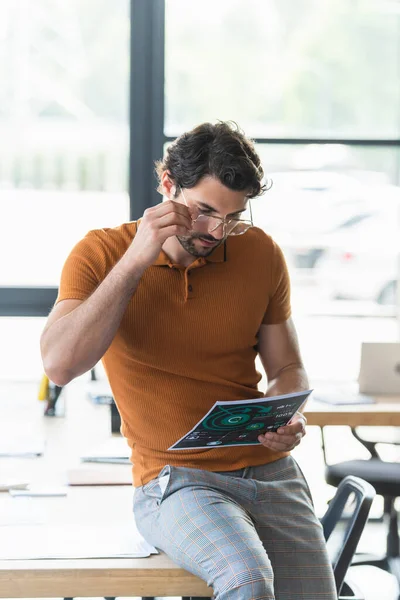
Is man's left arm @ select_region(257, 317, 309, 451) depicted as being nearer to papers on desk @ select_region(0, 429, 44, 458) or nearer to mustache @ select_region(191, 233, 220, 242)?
mustache @ select_region(191, 233, 220, 242)

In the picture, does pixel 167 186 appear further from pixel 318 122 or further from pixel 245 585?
pixel 318 122

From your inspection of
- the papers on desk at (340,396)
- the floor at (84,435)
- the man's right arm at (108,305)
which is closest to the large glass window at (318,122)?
the floor at (84,435)

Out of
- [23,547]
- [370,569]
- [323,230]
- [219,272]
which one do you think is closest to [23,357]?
[323,230]

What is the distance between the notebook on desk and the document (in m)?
1.55

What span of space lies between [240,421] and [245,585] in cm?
37

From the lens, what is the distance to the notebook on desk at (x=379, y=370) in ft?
11.2

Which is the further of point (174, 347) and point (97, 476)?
point (97, 476)

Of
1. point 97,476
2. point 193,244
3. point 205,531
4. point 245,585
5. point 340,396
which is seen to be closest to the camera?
point 245,585

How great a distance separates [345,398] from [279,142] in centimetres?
143

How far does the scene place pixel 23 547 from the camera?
1.71m

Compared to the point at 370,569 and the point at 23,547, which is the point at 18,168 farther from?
the point at 23,547

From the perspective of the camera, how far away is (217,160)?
6.61ft

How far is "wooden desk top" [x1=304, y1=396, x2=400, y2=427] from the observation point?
3111 millimetres

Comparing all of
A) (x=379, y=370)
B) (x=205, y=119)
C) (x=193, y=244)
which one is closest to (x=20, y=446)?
(x=193, y=244)
